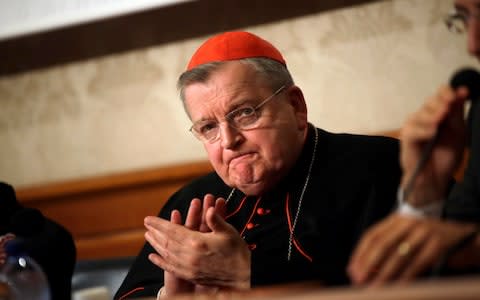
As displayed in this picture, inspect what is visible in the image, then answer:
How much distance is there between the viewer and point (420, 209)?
1.55 m

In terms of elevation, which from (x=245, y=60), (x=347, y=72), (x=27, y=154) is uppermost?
(x=245, y=60)

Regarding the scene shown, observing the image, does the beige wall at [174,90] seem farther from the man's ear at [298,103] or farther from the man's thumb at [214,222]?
the man's thumb at [214,222]

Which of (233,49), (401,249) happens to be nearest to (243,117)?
(233,49)

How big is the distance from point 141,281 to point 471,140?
1.22 meters

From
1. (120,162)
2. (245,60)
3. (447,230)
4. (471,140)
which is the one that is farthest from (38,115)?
(447,230)

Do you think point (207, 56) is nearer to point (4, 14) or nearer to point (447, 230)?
point (447, 230)

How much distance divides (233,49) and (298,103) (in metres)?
0.28

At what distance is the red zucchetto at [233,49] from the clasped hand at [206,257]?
1.87 ft

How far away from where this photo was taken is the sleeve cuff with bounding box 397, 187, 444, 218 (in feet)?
5.01

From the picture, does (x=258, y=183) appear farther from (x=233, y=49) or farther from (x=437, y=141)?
(x=437, y=141)

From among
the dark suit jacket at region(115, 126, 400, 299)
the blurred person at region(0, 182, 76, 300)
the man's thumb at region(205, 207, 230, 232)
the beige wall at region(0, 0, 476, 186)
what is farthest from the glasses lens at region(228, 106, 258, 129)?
the beige wall at region(0, 0, 476, 186)

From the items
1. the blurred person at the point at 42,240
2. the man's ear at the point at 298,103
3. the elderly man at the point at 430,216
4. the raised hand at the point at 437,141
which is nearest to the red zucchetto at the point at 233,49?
the man's ear at the point at 298,103

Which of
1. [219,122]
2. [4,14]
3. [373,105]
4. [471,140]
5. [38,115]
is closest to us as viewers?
[471,140]

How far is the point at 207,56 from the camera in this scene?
245 cm
